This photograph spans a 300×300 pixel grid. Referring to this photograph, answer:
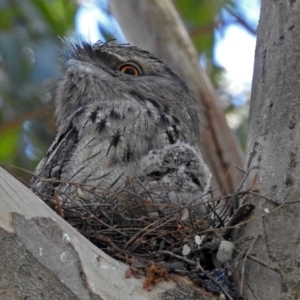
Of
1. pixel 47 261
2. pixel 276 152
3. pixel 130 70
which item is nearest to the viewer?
pixel 47 261

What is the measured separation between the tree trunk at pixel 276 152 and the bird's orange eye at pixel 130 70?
4.37 feet

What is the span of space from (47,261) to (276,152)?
2.90 feet

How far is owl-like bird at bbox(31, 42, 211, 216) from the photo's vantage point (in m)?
3.17

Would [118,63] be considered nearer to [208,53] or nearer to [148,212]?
[148,212]

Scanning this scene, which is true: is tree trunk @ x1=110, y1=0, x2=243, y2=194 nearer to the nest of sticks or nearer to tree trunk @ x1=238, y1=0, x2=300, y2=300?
the nest of sticks

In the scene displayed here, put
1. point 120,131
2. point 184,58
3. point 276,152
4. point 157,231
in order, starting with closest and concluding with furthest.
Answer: point 276,152, point 157,231, point 120,131, point 184,58

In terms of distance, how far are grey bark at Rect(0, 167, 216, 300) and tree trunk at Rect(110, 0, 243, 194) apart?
8.73 feet

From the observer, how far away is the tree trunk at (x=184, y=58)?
4977 millimetres

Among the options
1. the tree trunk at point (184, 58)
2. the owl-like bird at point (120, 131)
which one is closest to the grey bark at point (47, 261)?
the owl-like bird at point (120, 131)

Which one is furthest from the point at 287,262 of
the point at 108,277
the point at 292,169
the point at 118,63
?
the point at 118,63

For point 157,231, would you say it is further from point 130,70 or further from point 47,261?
point 130,70

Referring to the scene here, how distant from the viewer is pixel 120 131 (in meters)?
3.34

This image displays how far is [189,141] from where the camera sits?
146 inches

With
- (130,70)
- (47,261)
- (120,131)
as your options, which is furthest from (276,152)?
(130,70)
